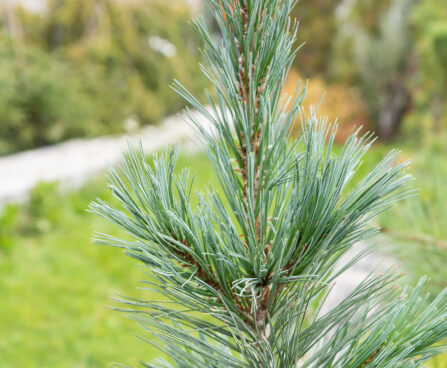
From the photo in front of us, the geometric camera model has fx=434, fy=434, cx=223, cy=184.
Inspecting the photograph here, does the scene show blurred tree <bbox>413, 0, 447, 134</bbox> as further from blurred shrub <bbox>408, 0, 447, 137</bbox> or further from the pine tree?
the pine tree

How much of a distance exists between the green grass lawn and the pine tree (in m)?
0.74

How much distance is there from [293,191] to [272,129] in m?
0.07

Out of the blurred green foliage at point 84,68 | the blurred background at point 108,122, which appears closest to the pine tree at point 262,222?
the blurred background at point 108,122

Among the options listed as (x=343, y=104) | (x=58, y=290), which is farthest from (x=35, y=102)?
(x=343, y=104)

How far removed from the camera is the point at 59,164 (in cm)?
439

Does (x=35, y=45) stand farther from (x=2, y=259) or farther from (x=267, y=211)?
(x=267, y=211)

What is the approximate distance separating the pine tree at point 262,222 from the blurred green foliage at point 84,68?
4.35 meters

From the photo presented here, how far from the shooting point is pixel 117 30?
5957 millimetres

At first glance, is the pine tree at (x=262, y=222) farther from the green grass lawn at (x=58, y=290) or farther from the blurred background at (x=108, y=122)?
Result: the green grass lawn at (x=58, y=290)

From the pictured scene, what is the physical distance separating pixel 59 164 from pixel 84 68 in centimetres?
183

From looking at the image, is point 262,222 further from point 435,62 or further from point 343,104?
point 343,104

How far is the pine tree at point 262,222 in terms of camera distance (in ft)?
1.31

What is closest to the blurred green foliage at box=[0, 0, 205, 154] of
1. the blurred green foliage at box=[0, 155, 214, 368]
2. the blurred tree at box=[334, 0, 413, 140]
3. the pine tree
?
the blurred green foliage at box=[0, 155, 214, 368]

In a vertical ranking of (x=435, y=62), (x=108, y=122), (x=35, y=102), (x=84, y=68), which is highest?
(x=84, y=68)
